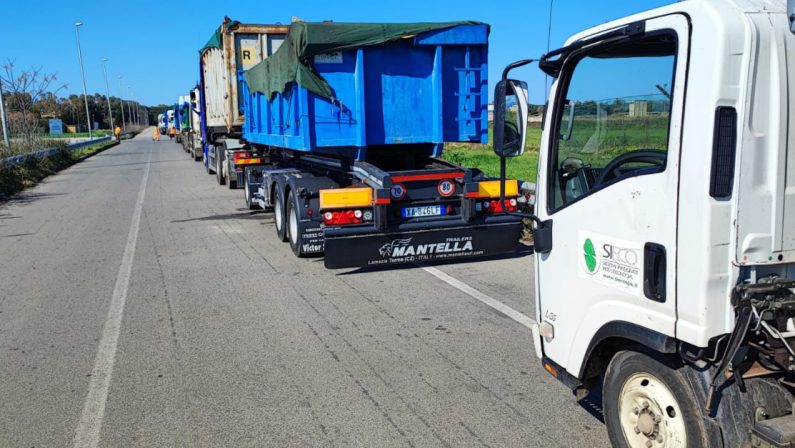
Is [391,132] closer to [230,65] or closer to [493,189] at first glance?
[493,189]

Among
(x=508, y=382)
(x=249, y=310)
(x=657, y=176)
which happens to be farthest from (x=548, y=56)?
(x=249, y=310)

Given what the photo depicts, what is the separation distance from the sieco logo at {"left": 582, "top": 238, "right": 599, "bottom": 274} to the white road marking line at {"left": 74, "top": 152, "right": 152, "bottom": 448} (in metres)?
2.99

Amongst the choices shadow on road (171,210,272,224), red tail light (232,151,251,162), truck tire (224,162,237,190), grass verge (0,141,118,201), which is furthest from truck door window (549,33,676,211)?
grass verge (0,141,118,201)

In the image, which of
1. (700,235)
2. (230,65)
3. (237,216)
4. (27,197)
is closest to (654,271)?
(700,235)

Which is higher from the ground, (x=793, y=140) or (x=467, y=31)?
(x=467, y=31)

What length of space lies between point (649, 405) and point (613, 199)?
3.13 ft

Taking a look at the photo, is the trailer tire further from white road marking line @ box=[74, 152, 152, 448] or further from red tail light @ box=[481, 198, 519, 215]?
red tail light @ box=[481, 198, 519, 215]

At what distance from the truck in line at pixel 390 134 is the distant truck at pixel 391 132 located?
1cm

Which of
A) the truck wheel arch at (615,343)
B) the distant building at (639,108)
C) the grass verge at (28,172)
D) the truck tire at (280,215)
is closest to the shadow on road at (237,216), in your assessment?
the truck tire at (280,215)

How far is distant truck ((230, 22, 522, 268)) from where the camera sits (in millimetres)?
7473

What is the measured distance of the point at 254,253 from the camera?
30.3 feet

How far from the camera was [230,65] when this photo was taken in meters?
13.9

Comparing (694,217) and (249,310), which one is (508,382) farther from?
(249,310)

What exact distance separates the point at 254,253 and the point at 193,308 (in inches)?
110
